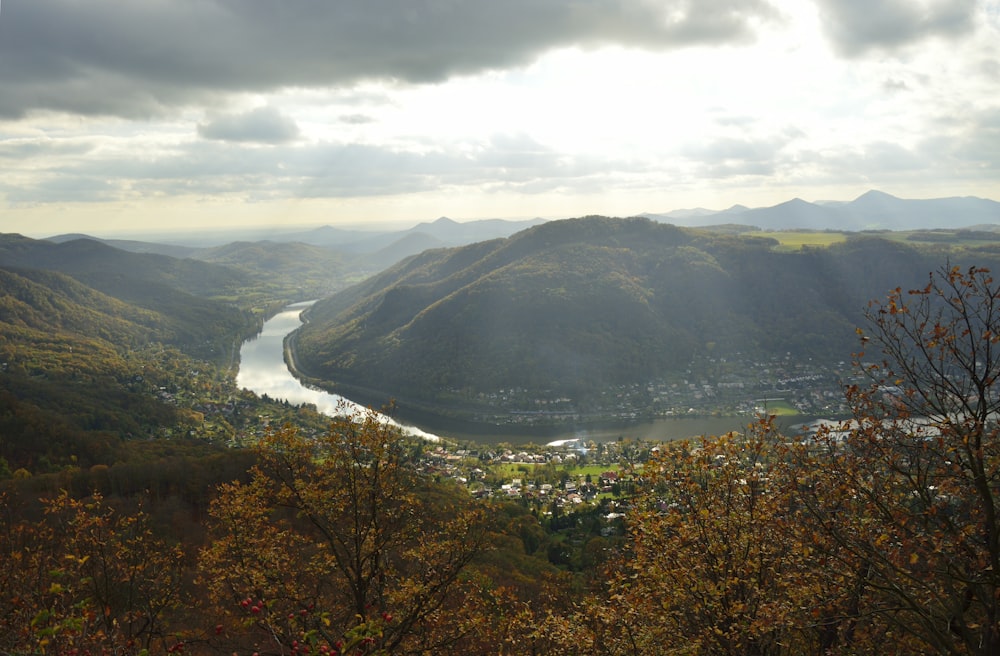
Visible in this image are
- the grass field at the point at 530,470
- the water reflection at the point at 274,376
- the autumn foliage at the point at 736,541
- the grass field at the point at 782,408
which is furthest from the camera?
the water reflection at the point at 274,376

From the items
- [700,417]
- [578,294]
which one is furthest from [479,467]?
[578,294]

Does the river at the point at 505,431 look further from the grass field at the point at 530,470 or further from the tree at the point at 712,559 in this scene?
the tree at the point at 712,559

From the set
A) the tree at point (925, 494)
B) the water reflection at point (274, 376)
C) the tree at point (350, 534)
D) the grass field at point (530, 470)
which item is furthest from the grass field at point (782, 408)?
the tree at point (350, 534)

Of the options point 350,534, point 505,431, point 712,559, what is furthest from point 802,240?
point 350,534

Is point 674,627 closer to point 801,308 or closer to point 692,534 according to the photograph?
point 692,534

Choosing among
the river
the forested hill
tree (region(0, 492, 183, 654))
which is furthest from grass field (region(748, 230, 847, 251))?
tree (region(0, 492, 183, 654))

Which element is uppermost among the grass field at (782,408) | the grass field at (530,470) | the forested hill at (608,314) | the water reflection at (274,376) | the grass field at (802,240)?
the grass field at (802,240)
